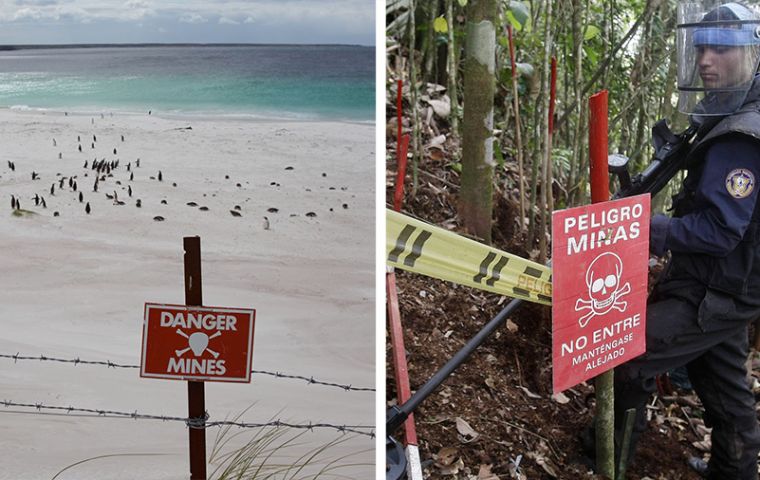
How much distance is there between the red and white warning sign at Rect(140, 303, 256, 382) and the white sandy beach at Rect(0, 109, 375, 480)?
51 centimetres

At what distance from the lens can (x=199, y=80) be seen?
259 centimetres

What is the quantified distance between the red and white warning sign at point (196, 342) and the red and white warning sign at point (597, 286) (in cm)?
86

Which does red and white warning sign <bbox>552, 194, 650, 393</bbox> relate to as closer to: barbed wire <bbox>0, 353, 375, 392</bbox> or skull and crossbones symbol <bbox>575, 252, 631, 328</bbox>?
skull and crossbones symbol <bbox>575, 252, 631, 328</bbox>

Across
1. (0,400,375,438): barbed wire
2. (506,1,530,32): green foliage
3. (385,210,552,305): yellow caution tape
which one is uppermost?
(506,1,530,32): green foliage

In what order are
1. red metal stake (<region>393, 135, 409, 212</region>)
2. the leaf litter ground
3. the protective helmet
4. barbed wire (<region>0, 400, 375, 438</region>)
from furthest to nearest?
red metal stake (<region>393, 135, 409, 212</region>) → the leaf litter ground → the protective helmet → barbed wire (<region>0, 400, 375, 438</region>)

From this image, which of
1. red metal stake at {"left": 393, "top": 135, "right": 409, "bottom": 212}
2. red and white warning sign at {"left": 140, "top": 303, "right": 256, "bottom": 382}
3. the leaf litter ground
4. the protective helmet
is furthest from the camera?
red metal stake at {"left": 393, "top": 135, "right": 409, "bottom": 212}

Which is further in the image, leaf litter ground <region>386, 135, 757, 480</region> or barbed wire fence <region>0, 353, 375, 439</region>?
leaf litter ground <region>386, 135, 757, 480</region>

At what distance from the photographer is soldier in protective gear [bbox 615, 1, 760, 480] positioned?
96.7 inches

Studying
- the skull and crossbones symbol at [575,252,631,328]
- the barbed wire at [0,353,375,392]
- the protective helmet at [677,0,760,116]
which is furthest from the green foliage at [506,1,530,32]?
the barbed wire at [0,353,375,392]

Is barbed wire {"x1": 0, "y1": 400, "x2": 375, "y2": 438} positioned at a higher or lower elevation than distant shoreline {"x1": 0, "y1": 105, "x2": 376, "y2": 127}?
lower

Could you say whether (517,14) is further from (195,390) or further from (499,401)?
(195,390)

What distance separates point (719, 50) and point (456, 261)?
3.69 feet

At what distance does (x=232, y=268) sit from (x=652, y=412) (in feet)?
6.43

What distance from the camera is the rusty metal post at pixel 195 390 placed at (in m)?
2.00
